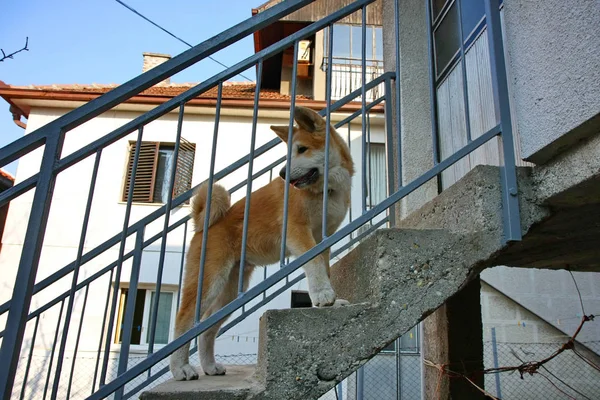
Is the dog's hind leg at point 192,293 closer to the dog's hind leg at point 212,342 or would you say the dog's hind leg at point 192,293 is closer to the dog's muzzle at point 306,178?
the dog's hind leg at point 212,342

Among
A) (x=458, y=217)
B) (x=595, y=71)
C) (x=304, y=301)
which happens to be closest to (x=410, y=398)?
(x=304, y=301)

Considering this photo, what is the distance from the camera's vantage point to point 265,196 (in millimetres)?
3146

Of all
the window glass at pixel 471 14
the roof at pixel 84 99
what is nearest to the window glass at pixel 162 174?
the roof at pixel 84 99

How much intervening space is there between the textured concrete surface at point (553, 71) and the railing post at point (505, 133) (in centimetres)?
8

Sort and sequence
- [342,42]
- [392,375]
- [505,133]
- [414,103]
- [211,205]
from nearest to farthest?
[505,133] → [211,205] → [414,103] → [392,375] → [342,42]

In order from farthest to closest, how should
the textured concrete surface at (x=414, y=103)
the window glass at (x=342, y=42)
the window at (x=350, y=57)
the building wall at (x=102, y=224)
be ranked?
the window glass at (x=342, y=42) < the window at (x=350, y=57) < the building wall at (x=102, y=224) < the textured concrete surface at (x=414, y=103)

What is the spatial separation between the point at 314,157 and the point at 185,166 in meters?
7.60

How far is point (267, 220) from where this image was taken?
119 inches

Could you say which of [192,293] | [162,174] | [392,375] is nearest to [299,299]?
[392,375]

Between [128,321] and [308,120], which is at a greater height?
[308,120]

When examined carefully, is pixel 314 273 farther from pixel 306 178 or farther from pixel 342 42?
pixel 342 42

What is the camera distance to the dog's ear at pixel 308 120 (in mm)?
2777

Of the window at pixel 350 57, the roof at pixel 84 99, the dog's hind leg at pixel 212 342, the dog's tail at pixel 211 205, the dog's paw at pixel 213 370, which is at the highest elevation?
the window at pixel 350 57

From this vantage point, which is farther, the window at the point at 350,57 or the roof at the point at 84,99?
the window at the point at 350,57
